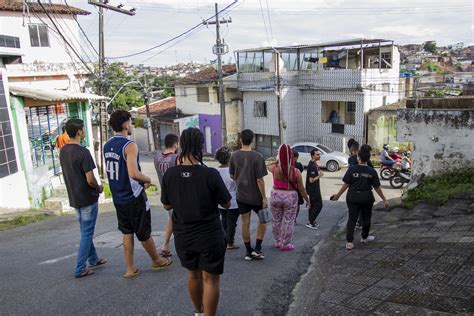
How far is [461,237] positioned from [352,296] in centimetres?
242

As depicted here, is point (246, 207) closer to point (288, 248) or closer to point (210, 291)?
point (288, 248)

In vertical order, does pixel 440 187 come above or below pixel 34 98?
below

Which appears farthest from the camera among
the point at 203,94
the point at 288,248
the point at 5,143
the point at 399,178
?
the point at 203,94

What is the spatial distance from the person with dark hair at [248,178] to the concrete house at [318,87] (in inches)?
735

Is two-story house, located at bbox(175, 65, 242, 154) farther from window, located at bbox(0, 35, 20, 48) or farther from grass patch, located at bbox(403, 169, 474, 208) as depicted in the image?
grass patch, located at bbox(403, 169, 474, 208)

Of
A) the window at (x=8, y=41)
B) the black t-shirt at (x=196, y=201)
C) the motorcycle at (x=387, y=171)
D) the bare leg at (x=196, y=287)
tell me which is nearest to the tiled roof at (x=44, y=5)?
the window at (x=8, y=41)

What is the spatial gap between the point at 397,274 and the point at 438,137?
5939 millimetres

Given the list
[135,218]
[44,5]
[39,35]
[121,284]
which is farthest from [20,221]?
[44,5]

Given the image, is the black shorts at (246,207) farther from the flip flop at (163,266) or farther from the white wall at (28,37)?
the white wall at (28,37)

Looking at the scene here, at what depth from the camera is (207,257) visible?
3.22 m

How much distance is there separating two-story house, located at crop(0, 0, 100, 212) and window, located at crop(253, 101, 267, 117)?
1141 cm

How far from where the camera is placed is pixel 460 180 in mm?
9102

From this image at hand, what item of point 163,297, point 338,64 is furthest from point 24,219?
point 338,64

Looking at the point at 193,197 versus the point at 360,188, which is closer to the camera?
the point at 193,197
